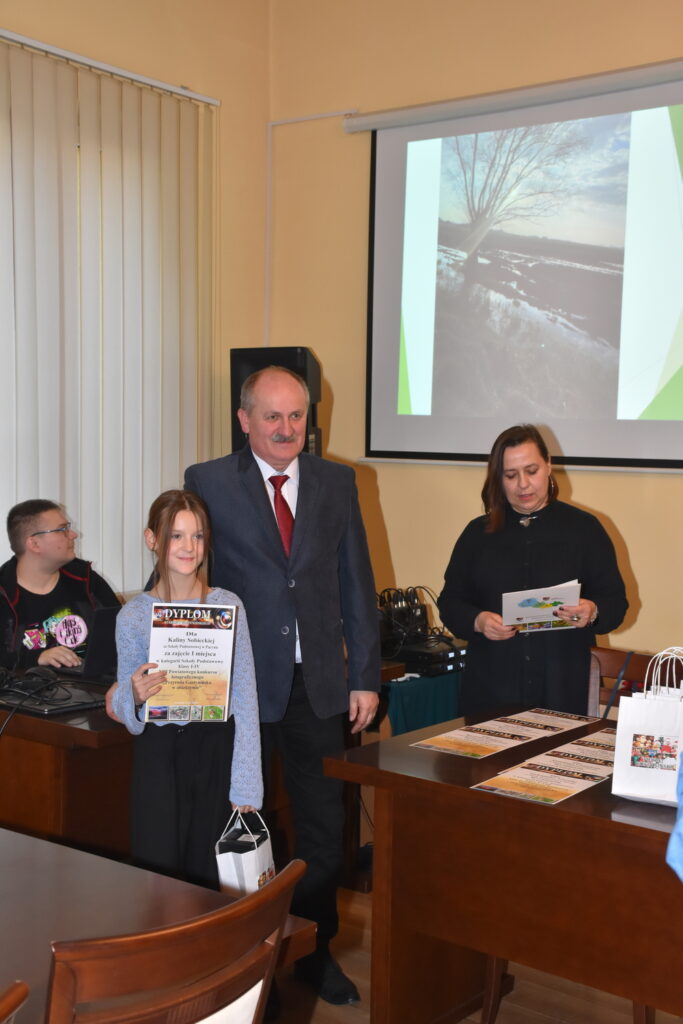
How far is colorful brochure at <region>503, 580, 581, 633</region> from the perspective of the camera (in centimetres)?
288

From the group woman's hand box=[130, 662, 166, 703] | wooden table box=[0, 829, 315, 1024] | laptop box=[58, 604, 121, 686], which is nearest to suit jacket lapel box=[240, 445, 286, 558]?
laptop box=[58, 604, 121, 686]

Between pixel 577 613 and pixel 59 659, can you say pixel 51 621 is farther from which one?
pixel 577 613

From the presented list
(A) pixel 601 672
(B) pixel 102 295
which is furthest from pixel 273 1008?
(B) pixel 102 295

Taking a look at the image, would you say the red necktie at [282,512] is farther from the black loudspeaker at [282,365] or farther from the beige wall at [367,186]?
the beige wall at [367,186]

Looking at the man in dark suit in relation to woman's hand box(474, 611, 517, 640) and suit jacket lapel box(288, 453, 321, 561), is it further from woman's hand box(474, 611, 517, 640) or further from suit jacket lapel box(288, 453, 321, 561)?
woman's hand box(474, 611, 517, 640)

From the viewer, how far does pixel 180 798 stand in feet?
8.18

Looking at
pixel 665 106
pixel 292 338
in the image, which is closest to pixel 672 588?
pixel 665 106

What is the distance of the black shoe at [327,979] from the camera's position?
2928 millimetres

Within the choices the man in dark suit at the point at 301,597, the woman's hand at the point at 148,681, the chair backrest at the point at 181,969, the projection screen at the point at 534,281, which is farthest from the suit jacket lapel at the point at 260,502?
the projection screen at the point at 534,281

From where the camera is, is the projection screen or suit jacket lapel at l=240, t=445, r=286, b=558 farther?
the projection screen

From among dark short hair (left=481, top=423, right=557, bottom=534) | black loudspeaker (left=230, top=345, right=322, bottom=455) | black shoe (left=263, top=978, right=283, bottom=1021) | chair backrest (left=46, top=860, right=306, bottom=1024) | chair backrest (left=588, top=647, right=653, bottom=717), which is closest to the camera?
chair backrest (left=46, top=860, right=306, bottom=1024)

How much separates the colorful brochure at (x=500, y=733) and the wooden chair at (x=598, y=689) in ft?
0.67

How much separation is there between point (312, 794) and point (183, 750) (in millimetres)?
527

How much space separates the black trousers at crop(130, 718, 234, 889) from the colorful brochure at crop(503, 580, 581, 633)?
2.85 ft
